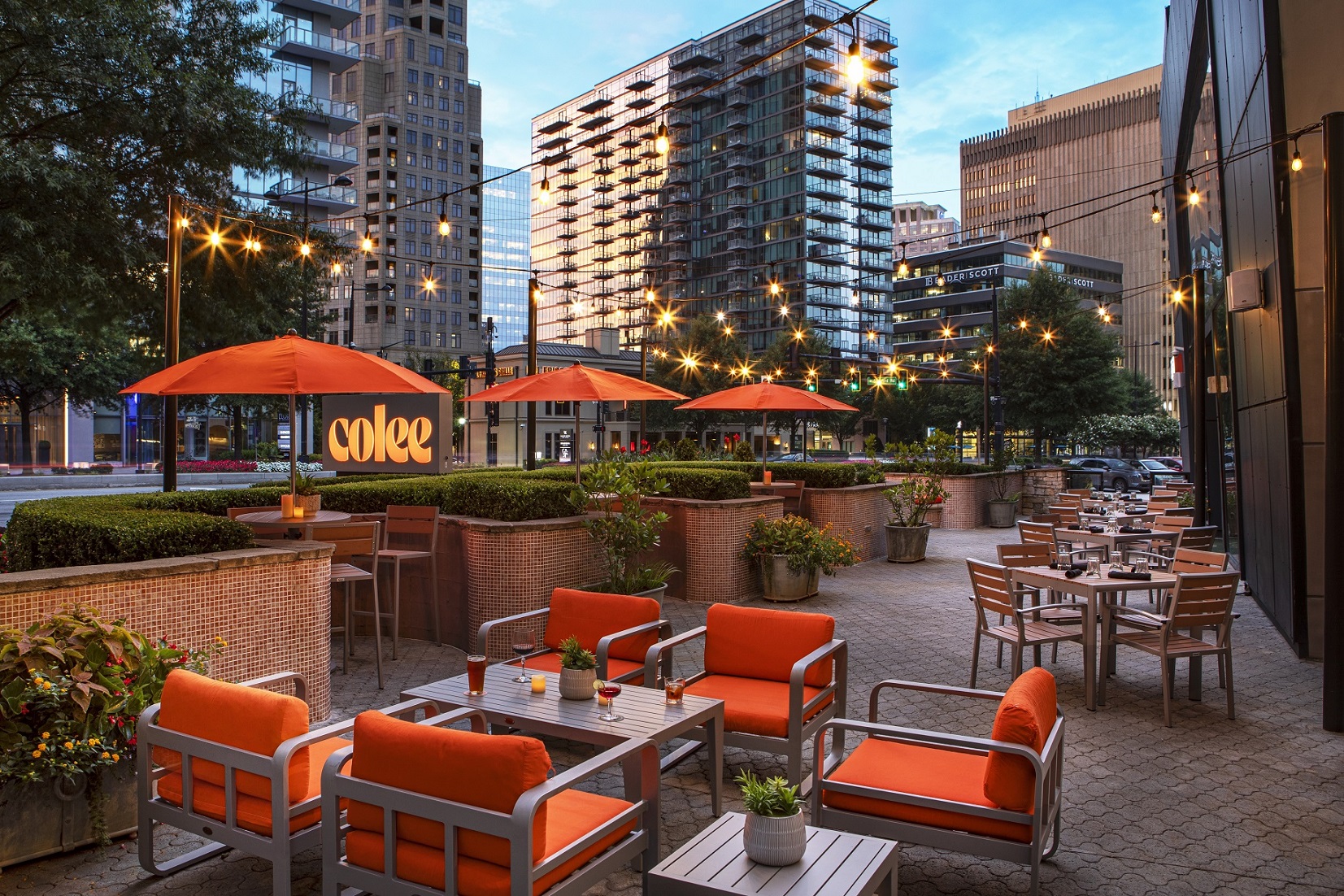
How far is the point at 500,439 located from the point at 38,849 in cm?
5409

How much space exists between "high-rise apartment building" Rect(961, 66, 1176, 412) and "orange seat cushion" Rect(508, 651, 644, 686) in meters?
115

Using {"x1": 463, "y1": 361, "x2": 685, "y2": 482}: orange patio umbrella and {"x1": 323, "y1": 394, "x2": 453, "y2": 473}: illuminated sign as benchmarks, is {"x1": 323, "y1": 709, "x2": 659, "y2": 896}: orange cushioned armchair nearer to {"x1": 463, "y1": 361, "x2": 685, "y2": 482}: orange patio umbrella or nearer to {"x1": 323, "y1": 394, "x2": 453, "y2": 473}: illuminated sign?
{"x1": 323, "y1": 394, "x2": 453, "y2": 473}: illuminated sign

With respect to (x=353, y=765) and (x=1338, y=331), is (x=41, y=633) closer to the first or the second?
(x=353, y=765)

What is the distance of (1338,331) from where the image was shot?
659 cm

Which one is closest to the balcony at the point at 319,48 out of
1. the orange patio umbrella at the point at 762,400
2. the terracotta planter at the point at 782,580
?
the orange patio umbrella at the point at 762,400

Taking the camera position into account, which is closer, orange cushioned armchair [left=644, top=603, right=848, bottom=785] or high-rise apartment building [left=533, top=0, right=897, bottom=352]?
orange cushioned armchair [left=644, top=603, right=848, bottom=785]

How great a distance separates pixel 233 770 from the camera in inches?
157

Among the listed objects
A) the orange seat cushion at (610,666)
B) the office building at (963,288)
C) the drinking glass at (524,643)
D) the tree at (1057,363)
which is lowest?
the orange seat cushion at (610,666)

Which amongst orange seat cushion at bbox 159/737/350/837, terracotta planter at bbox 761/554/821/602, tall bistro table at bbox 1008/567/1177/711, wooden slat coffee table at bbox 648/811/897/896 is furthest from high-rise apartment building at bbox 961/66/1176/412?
orange seat cushion at bbox 159/737/350/837

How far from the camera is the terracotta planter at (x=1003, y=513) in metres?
23.2

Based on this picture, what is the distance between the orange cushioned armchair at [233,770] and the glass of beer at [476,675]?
92 cm

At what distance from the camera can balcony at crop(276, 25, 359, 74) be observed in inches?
2024

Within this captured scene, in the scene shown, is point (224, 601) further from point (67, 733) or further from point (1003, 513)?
point (1003, 513)

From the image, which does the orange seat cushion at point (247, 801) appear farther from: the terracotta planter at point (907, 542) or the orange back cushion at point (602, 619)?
the terracotta planter at point (907, 542)
